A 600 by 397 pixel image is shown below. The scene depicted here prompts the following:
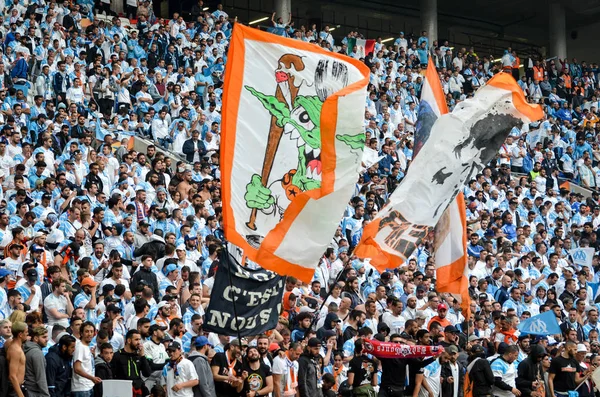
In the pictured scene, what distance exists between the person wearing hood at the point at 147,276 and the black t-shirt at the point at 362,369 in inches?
116

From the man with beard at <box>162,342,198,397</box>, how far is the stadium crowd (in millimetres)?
20

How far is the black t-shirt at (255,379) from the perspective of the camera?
11.7m

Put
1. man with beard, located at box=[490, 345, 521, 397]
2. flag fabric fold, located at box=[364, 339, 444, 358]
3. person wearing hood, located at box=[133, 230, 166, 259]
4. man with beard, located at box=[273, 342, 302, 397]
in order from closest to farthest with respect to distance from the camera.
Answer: man with beard, located at box=[273, 342, 302, 397] → flag fabric fold, located at box=[364, 339, 444, 358] → man with beard, located at box=[490, 345, 521, 397] → person wearing hood, located at box=[133, 230, 166, 259]

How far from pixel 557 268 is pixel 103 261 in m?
10.4

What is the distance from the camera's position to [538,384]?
14047 millimetres

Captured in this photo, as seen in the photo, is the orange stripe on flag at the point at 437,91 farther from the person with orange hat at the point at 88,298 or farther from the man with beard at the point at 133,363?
the person with orange hat at the point at 88,298

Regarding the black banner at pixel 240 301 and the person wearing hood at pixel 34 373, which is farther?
the person wearing hood at pixel 34 373

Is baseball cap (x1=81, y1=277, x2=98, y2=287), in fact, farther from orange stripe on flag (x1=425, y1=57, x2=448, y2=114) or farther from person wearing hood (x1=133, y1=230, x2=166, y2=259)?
orange stripe on flag (x1=425, y1=57, x2=448, y2=114)

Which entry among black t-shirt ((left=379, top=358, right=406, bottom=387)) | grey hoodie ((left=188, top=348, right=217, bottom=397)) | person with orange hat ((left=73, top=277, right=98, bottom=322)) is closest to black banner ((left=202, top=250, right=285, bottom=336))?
grey hoodie ((left=188, top=348, right=217, bottom=397))

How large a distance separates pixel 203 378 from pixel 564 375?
5.75 m

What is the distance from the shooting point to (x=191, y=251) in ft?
52.5

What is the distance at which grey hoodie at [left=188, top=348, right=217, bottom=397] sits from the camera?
11430 mm

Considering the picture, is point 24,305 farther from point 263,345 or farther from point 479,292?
point 479,292

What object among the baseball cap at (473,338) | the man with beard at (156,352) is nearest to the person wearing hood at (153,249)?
the man with beard at (156,352)
